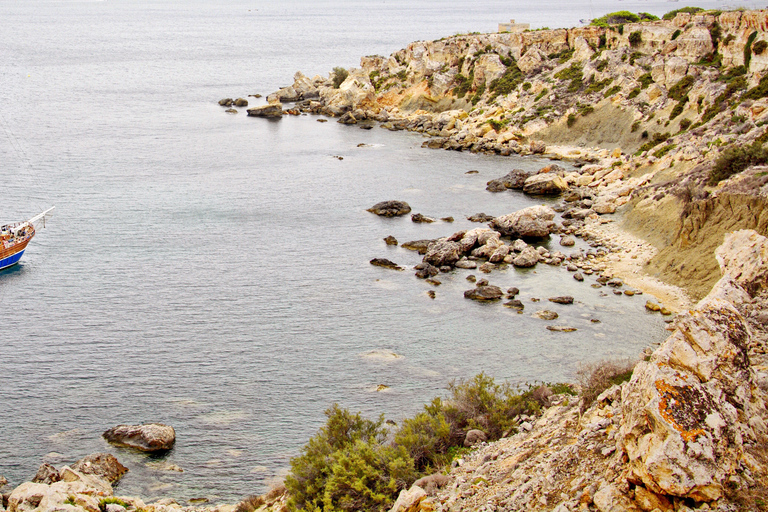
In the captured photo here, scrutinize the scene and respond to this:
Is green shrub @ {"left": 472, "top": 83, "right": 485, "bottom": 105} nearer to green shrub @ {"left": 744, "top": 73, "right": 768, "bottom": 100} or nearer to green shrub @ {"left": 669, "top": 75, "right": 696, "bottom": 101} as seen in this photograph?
green shrub @ {"left": 669, "top": 75, "right": 696, "bottom": 101}

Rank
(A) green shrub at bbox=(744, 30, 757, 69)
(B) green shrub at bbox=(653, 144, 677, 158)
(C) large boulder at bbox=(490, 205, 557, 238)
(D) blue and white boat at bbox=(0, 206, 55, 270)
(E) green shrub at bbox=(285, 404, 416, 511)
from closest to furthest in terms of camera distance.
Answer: (E) green shrub at bbox=(285, 404, 416, 511) < (D) blue and white boat at bbox=(0, 206, 55, 270) < (C) large boulder at bbox=(490, 205, 557, 238) < (B) green shrub at bbox=(653, 144, 677, 158) < (A) green shrub at bbox=(744, 30, 757, 69)

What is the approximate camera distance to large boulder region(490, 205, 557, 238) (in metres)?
68.1

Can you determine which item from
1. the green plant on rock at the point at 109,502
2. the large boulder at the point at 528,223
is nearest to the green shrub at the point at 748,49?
the large boulder at the point at 528,223

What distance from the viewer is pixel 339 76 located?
148875mm

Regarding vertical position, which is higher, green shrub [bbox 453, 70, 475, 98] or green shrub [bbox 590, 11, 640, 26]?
green shrub [bbox 590, 11, 640, 26]

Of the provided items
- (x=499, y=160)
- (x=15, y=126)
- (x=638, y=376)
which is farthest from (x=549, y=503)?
(x=15, y=126)

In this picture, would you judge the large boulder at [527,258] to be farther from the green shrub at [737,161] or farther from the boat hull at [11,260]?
the boat hull at [11,260]

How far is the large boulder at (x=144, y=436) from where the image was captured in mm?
36406

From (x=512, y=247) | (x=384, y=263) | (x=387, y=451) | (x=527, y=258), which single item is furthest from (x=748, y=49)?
(x=387, y=451)

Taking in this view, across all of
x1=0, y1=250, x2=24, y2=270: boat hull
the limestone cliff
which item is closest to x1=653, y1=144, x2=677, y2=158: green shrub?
the limestone cliff

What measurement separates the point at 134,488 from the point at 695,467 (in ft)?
89.4

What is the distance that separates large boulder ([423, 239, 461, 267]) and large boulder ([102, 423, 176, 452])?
1239 inches

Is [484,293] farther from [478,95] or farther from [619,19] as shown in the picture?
[619,19]

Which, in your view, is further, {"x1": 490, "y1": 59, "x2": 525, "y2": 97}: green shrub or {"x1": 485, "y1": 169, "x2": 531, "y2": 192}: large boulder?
{"x1": 490, "y1": 59, "x2": 525, "y2": 97}: green shrub
